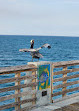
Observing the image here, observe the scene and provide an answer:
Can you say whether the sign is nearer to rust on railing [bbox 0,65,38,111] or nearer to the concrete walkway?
rust on railing [bbox 0,65,38,111]

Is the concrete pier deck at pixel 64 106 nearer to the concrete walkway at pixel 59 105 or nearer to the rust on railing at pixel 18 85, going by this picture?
the concrete walkway at pixel 59 105

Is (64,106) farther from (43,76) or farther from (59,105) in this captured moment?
(43,76)

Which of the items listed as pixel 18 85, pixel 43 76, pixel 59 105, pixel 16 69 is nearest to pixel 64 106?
pixel 59 105

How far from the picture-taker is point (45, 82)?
827 centimetres

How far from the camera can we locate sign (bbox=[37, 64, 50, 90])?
26.4 ft

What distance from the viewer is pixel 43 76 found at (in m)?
8.17

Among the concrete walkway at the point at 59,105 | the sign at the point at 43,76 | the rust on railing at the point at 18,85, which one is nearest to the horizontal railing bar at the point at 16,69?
the rust on railing at the point at 18,85

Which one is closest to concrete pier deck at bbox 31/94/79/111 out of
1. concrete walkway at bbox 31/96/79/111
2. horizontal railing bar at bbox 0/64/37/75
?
concrete walkway at bbox 31/96/79/111

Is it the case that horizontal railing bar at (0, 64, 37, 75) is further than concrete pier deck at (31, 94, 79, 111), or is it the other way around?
concrete pier deck at (31, 94, 79, 111)

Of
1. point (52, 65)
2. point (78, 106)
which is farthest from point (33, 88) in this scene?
point (78, 106)

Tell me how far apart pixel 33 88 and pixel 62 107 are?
105cm

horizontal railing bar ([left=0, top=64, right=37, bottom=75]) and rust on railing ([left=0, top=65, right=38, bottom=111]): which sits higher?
horizontal railing bar ([left=0, top=64, right=37, bottom=75])

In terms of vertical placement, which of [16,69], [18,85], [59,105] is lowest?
[59,105]

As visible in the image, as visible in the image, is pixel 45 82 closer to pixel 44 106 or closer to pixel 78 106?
pixel 44 106
